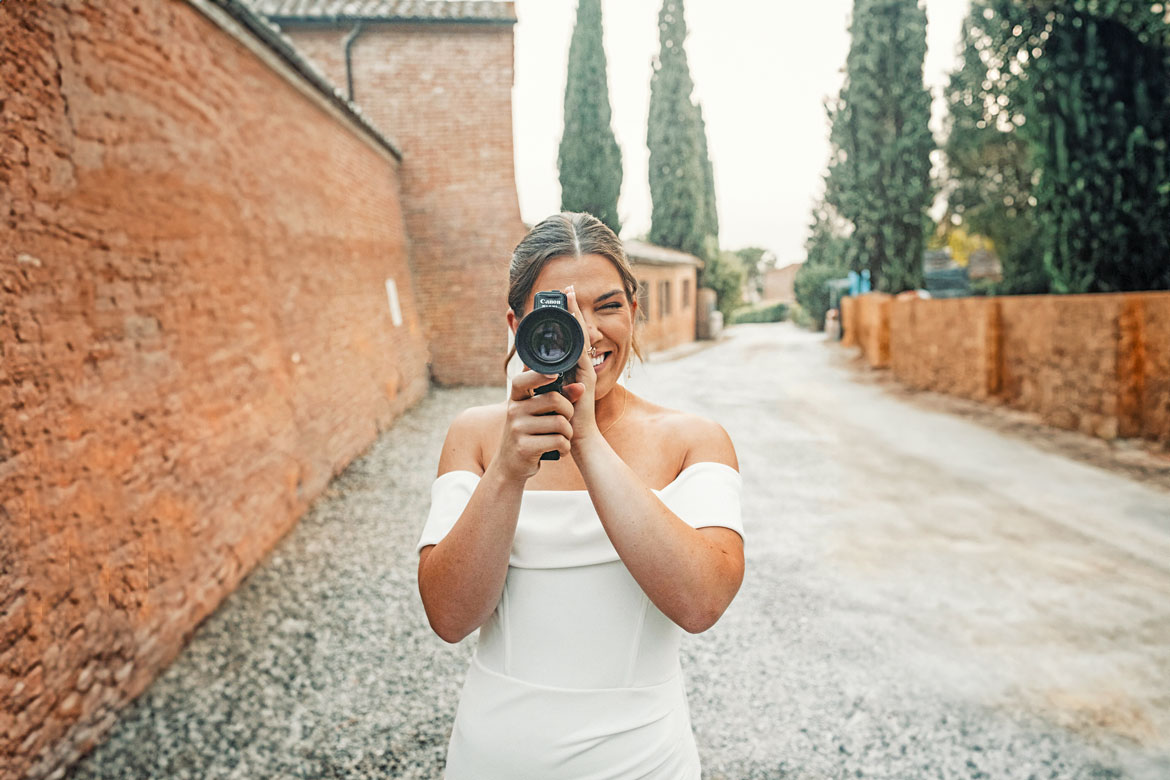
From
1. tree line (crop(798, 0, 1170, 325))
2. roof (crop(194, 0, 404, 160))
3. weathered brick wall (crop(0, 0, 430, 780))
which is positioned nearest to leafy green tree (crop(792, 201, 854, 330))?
tree line (crop(798, 0, 1170, 325))

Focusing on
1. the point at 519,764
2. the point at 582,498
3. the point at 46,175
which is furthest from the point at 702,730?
the point at 46,175

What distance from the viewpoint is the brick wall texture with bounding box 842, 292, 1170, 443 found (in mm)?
6695

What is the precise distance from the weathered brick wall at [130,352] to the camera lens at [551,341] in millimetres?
2639

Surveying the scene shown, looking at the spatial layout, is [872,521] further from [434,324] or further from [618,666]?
[434,324]

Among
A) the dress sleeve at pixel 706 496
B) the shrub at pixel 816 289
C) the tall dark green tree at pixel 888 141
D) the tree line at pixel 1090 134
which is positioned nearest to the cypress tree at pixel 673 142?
the shrub at pixel 816 289

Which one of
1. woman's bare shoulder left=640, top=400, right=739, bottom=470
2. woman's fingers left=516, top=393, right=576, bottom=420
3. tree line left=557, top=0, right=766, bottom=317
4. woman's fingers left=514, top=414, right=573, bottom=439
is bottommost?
woman's bare shoulder left=640, top=400, right=739, bottom=470

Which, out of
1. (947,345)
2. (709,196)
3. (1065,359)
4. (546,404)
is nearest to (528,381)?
(546,404)

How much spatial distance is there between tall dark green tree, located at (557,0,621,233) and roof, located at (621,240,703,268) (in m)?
1.34

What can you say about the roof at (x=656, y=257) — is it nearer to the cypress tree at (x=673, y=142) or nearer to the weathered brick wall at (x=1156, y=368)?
the cypress tree at (x=673, y=142)

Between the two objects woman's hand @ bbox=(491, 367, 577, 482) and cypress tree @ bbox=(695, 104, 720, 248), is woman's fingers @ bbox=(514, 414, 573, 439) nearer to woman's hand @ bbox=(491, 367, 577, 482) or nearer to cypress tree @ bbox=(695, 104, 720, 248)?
woman's hand @ bbox=(491, 367, 577, 482)

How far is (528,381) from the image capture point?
111 cm

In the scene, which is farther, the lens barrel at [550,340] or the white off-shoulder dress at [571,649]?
the white off-shoulder dress at [571,649]

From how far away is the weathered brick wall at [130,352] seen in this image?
9.05 feet

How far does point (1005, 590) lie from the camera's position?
427cm
